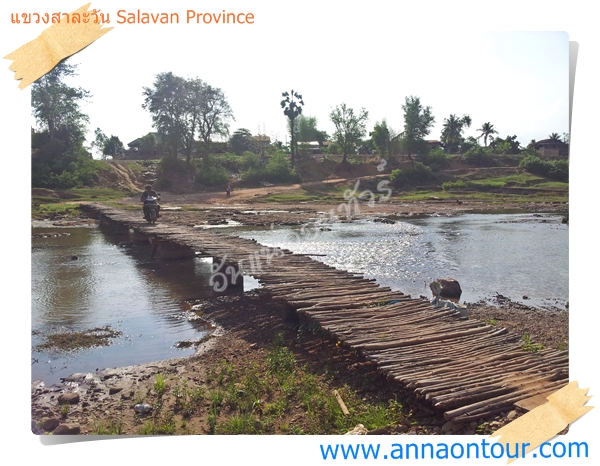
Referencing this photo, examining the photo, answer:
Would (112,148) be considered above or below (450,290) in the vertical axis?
above

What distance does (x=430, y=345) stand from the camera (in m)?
5.86

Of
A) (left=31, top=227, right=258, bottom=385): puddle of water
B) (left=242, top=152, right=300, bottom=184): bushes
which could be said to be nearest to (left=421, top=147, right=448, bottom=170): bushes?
(left=242, top=152, right=300, bottom=184): bushes

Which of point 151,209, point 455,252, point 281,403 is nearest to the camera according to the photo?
point 281,403

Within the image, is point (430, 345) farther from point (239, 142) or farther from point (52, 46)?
point (239, 142)

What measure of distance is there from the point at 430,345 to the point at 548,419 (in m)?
1.89

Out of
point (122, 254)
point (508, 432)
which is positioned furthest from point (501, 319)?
point (122, 254)

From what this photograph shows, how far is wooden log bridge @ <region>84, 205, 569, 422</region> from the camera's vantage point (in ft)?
15.6

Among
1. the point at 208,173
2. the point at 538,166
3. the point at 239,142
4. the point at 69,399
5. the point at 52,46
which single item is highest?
the point at 239,142

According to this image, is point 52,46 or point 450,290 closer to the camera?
point 52,46

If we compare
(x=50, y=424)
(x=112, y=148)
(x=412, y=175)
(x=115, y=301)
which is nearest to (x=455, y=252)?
(x=115, y=301)

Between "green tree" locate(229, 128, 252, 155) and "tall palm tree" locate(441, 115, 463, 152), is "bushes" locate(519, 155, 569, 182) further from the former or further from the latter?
"green tree" locate(229, 128, 252, 155)

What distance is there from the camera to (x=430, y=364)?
5.38 meters

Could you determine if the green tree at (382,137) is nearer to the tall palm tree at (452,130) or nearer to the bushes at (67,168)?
the tall palm tree at (452,130)

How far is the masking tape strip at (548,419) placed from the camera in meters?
3.92
